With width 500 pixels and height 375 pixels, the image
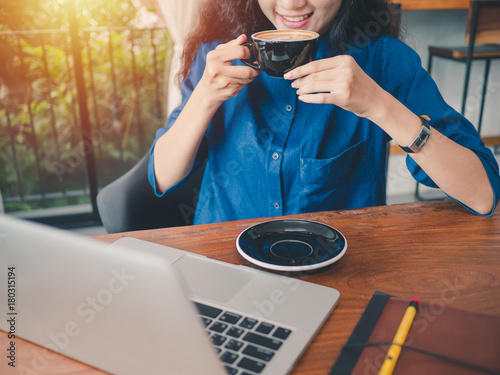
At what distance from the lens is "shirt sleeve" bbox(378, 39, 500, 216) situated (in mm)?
1049

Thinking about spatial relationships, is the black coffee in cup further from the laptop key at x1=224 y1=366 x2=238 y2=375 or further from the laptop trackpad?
the laptop key at x1=224 y1=366 x2=238 y2=375

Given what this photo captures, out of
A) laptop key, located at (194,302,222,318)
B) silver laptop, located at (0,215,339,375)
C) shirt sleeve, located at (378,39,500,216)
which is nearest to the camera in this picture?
silver laptop, located at (0,215,339,375)

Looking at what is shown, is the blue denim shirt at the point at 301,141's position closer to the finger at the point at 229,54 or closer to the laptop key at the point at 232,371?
the finger at the point at 229,54

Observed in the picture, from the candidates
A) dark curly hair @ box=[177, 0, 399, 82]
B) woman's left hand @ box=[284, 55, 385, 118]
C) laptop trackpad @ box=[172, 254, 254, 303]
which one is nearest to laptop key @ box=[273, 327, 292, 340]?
laptop trackpad @ box=[172, 254, 254, 303]

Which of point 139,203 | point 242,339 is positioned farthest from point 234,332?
point 139,203

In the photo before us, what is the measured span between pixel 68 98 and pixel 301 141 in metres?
2.80

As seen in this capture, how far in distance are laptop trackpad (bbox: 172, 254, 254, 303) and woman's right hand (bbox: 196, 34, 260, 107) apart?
0.39 metres

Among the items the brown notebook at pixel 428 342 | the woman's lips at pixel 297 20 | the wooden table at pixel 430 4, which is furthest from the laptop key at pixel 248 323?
the wooden table at pixel 430 4

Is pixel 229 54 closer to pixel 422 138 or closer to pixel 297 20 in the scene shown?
pixel 297 20

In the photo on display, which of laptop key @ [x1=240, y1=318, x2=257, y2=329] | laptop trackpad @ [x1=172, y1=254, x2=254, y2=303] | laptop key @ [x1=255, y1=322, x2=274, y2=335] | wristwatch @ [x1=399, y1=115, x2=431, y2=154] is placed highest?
wristwatch @ [x1=399, y1=115, x2=431, y2=154]

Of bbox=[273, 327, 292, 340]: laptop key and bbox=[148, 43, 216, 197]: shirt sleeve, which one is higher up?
bbox=[148, 43, 216, 197]: shirt sleeve

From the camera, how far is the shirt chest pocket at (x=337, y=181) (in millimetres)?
1178

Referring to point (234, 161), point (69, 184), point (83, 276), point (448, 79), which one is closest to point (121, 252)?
point (83, 276)

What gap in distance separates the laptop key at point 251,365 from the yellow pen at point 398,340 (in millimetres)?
139
